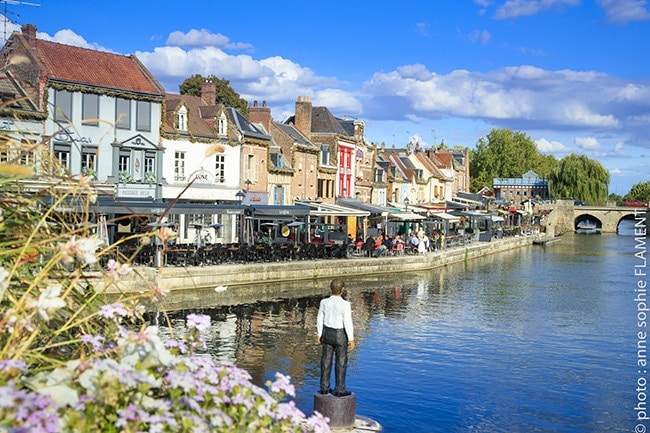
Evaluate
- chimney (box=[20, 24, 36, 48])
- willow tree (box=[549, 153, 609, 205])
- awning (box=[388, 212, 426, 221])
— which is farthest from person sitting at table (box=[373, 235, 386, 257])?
willow tree (box=[549, 153, 609, 205])

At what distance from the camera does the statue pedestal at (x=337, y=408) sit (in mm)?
10523

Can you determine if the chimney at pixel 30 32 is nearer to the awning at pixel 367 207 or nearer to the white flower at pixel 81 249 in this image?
the awning at pixel 367 207

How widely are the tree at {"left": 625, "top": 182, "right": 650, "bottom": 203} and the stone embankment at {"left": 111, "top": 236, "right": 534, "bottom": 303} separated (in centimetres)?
13788

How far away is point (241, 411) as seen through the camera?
4.48 metres

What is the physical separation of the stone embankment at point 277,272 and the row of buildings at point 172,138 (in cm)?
301

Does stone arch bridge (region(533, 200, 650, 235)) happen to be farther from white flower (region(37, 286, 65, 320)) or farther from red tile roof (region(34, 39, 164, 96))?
white flower (region(37, 286, 65, 320))

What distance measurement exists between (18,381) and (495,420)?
10.9m

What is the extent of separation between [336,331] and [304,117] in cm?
4699

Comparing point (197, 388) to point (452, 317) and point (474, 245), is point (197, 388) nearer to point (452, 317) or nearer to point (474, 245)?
point (452, 317)

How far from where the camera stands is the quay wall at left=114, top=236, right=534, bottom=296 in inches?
1130

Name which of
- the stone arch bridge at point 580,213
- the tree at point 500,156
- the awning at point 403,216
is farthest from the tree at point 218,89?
the tree at point 500,156

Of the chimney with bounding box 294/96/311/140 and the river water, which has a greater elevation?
the chimney with bounding box 294/96/311/140

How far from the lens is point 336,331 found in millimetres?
10812

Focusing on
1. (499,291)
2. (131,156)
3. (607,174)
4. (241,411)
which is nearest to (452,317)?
(499,291)
